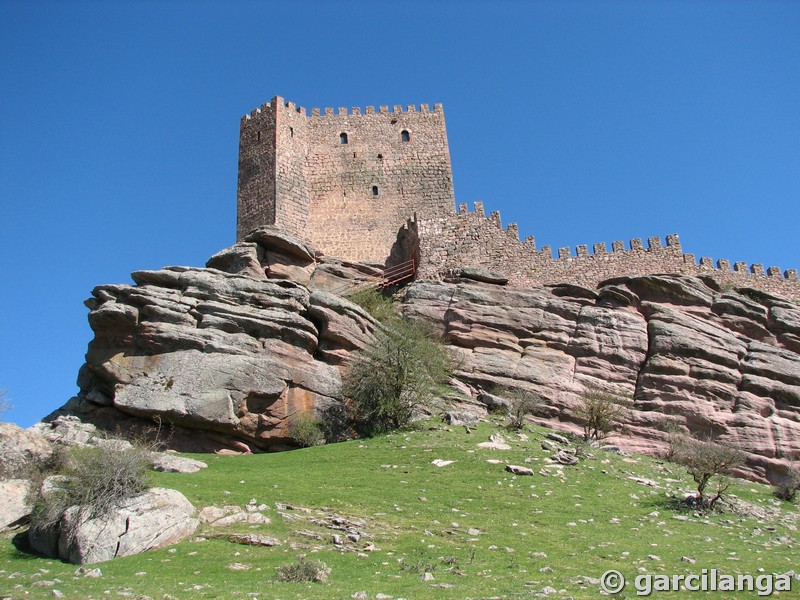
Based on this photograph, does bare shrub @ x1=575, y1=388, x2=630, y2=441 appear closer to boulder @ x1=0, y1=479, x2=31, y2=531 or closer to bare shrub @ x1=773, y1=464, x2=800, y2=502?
bare shrub @ x1=773, y1=464, x2=800, y2=502

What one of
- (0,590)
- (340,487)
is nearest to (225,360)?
(340,487)

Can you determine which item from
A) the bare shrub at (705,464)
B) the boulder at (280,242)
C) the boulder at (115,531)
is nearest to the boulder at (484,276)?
the boulder at (280,242)

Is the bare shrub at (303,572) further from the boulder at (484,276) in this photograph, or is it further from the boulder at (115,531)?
the boulder at (484,276)

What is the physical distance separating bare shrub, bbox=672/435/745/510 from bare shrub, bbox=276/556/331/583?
11.4 m

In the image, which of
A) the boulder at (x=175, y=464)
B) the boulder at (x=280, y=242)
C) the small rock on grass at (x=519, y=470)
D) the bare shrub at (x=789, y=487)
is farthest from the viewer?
the boulder at (x=280, y=242)

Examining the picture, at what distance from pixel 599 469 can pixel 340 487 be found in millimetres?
7823

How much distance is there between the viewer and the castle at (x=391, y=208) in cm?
3806

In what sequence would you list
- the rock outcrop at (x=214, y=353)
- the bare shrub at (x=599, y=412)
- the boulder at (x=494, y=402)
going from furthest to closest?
the boulder at (x=494, y=402), the bare shrub at (x=599, y=412), the rock outcrop at (x=214, y=353)

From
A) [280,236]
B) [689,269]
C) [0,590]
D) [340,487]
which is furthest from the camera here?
[689,269]

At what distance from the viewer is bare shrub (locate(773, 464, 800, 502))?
980 inches

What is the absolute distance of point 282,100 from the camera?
44.2 m

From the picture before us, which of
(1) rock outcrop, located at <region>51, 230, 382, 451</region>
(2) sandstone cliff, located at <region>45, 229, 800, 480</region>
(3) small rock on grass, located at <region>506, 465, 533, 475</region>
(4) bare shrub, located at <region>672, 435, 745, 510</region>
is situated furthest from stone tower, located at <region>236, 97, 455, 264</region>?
(3) small rock on grass, located at <region>506, 465, 533, 475</region>

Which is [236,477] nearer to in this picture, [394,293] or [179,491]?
[179,491]

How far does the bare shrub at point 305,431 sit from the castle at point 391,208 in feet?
41.2
